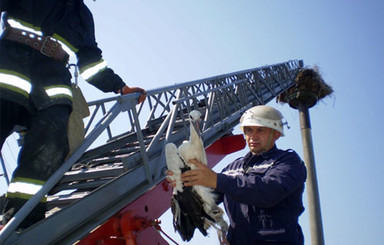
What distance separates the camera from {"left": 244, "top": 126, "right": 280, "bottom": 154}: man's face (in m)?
2.45

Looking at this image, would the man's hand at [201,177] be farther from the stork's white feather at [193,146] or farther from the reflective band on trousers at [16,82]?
the reflective band on trousers at [16,82]

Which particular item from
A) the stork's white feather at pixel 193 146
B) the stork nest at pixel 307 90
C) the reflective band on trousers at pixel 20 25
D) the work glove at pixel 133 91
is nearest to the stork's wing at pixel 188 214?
the stork's white feather at pixel 193 146

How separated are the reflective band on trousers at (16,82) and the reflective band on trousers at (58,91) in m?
0.14

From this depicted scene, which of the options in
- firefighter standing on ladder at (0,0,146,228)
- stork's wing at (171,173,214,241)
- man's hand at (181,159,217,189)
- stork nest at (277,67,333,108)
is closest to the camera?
man's hand at (181,159,217,189)

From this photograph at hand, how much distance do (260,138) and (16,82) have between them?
155cm

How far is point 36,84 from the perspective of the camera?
100 inches

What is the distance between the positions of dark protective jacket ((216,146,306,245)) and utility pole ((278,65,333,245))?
21.5 feet

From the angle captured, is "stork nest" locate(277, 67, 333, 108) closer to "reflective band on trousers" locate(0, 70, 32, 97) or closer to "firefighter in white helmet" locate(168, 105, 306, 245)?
"firefighter in white helmet" locate(168, 105, 306, 245)

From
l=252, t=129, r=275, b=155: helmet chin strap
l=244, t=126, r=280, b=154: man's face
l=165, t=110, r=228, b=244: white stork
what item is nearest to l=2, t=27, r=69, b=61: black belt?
l=165, t=110, r=228, b=244: white stork

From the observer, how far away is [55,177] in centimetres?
235

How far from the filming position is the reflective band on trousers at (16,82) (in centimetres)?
237

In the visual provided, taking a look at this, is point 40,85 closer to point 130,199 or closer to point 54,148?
point 54,148

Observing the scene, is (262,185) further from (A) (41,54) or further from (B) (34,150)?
(A) (41,54)

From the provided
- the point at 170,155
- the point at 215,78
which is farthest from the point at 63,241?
the point at 215,78
